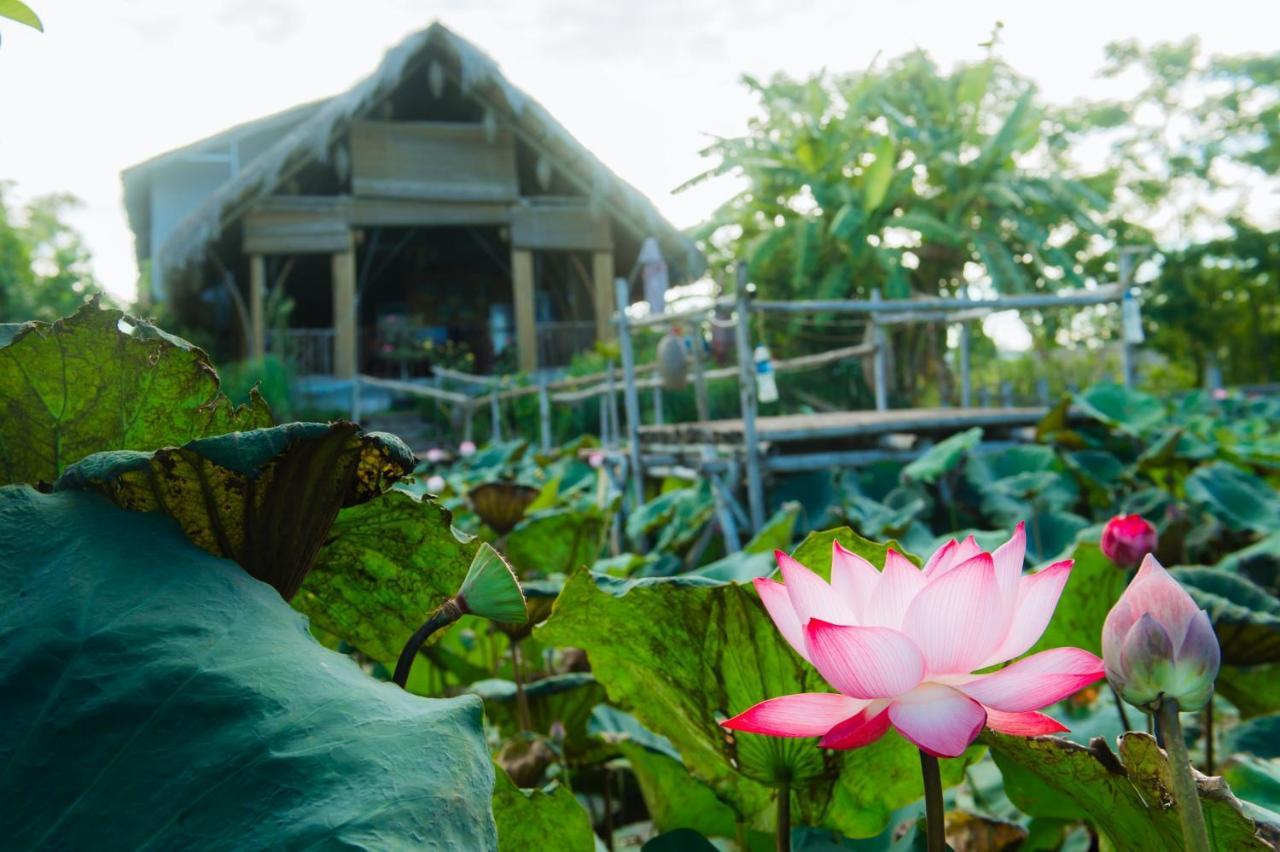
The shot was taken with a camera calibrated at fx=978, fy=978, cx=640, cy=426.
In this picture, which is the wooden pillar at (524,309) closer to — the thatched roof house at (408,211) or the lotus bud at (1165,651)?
the thatched roof house at (408,211)

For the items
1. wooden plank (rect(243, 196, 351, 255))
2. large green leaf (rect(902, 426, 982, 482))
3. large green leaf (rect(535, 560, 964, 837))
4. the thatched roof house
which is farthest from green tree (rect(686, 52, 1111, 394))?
large green leaf (rect(535, 560, 964, 837))

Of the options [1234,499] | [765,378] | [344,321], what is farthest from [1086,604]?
[344,321]

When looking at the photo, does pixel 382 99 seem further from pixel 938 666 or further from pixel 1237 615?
pixel 938 666

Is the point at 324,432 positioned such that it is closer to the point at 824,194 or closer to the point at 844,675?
the point at 844,675

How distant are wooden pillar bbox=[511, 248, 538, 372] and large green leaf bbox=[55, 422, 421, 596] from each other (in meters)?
11.7

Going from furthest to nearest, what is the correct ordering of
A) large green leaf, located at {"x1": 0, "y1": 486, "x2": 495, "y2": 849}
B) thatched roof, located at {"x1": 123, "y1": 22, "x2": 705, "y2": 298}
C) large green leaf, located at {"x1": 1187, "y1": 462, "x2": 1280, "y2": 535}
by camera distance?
thatched roof, located at {"x1": 123, "y1": 22, "x2": 705, "y2": 298}, large green leaf, located at {"x1": 1187, "y1": 462, "x2": 1280, "y2": 535}, large green leaf, located at {"x1": 0, "y1": 486, "x2": 495, "y2": 849}

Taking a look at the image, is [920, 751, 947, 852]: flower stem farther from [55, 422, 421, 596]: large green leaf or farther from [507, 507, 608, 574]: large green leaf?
[507, 507, 608, 574]: large green leaf

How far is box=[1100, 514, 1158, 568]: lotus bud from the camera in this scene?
119cm

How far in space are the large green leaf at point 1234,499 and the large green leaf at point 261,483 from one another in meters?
2.88

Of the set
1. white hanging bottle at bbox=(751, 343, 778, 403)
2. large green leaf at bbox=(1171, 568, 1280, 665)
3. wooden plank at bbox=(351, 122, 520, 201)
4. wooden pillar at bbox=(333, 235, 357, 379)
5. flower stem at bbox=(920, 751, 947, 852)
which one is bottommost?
large green leaf at bbox=(1171, 568, 1280, 665)

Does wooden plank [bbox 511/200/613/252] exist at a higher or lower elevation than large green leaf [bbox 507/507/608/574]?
higher

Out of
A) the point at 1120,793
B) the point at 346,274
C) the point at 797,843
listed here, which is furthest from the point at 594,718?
the point at 346,274

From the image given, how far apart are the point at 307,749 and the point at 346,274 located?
11962 mm

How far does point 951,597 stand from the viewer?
0.53m
